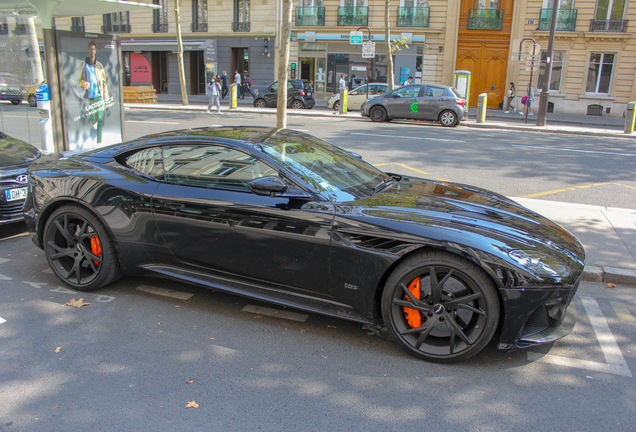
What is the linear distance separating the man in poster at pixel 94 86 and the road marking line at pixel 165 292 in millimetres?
6050

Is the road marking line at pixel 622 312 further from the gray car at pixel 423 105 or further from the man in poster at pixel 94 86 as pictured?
the gray car at pixel 423 105

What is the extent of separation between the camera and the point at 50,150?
869 cm

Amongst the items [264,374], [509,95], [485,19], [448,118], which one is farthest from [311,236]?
[485,19]

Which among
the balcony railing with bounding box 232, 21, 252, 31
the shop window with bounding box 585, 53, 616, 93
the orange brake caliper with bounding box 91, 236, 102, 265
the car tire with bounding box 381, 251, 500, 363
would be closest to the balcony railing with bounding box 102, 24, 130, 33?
the balcony railing with bounding box 232, 21, 252, 31

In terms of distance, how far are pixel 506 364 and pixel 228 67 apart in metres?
34.0

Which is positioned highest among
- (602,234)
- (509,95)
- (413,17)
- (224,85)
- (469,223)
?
(413,17)

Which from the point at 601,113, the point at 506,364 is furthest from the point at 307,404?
the point at 601,113

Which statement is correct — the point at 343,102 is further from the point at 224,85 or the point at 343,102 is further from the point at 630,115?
the point at 224,85

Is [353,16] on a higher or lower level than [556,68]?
higher

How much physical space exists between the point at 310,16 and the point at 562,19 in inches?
598

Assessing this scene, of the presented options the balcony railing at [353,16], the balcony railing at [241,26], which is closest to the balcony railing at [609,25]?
the balcony railing at [353,16]

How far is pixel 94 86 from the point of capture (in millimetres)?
9070

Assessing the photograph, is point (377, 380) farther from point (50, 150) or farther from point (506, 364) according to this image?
point (50, 150)

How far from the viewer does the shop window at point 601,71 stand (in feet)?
90.8
